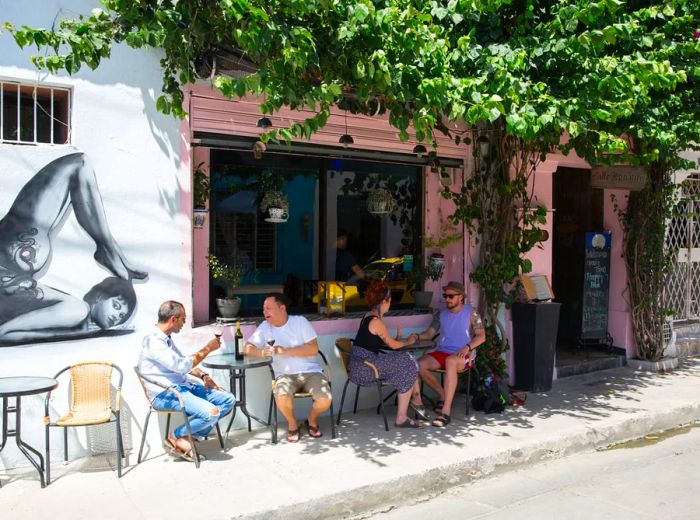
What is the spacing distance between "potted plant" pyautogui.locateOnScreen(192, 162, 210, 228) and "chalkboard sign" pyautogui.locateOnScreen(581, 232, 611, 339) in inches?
220

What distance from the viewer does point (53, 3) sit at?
5406mm

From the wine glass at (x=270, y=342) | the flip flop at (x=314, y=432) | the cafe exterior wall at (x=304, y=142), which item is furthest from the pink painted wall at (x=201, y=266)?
the flip flop at (x=314, y=432)

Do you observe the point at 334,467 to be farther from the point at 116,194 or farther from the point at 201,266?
the point at 116,194

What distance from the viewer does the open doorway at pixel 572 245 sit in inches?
389

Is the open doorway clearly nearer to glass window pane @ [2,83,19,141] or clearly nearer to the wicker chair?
the wicker chair

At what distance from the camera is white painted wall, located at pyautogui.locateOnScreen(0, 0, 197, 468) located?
207 inches

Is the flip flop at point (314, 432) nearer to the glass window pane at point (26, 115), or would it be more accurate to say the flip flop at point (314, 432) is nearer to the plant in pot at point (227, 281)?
the plant in pot at point (227, 281)

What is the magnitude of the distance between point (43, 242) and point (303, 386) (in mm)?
2448

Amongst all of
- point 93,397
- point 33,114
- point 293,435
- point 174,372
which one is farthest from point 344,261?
point 33,114

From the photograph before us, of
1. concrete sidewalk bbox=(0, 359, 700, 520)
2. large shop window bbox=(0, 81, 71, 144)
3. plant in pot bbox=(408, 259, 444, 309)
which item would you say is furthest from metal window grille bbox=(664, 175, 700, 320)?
large shop window bbox=(0, 81, 71, 144)

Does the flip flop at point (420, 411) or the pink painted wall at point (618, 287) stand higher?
the pink painted wall at point (618, 287)

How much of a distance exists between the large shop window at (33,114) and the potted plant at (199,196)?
119cm

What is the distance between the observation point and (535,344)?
795 cm

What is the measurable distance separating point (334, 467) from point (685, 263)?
7477mm
